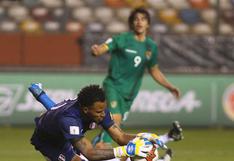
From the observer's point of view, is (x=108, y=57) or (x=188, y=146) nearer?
(x=188, y=146)

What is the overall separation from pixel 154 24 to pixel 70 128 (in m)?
12.0

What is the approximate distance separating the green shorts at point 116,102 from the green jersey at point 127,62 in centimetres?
6

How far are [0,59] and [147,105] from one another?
11.5ft

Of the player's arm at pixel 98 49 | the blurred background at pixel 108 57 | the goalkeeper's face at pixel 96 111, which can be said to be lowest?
the blurred background at pixel 108 57

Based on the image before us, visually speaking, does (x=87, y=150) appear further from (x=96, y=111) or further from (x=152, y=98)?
(x=152, y=98)

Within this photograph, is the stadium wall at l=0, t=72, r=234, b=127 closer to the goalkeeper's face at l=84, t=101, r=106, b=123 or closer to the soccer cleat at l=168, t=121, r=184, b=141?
the soccer cleat at l=168, t=121, r=184, b=141

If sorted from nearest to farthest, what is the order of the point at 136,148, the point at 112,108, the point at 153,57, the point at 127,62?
the point at 136,148, the point at 112,108, the point at 127,62, the point at 153,57

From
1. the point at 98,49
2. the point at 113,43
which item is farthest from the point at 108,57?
the point at 98,49

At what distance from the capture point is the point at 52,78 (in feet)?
65.5

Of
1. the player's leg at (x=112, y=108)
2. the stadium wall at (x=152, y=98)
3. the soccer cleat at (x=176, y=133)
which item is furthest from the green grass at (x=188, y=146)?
the soccer cleat at (x=176, y=133)

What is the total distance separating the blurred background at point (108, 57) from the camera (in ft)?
65.2

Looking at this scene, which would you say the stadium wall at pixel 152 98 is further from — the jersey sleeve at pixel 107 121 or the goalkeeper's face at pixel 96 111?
the goalkeeper's face at pixel 96 111

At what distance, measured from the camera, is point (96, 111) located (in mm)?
9266

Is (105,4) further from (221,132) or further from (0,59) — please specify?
(221,132)
